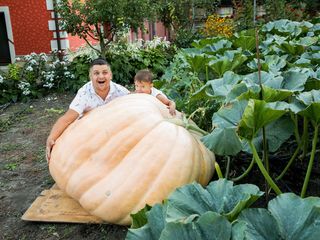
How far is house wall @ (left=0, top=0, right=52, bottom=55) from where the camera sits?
33.1 ft

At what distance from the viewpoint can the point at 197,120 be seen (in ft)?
11.0

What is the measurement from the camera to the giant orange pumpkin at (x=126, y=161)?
8.38 ft

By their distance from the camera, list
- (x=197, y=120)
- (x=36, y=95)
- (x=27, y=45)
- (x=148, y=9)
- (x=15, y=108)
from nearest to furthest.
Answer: (x=197, y=120), (x=15, y=108), (x=36, y=95), (x=148, y=9), (x=27, y=45)

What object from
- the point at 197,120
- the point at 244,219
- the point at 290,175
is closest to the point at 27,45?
the point at 197,120

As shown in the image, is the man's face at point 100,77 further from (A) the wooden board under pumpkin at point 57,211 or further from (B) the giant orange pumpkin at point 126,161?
(A) the wooden board under pumpkin at point 57,211

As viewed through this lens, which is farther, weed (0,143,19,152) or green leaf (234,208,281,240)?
weed (0,143,19,152)

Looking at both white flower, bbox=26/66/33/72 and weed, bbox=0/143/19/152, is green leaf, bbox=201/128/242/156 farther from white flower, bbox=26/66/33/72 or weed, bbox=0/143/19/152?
white flower, bbox=26/66/33/72

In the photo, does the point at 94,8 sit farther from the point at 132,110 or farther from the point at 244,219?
the point at 244,219

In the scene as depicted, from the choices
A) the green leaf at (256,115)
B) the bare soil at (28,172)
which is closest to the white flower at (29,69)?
the bare soil at (28,172)

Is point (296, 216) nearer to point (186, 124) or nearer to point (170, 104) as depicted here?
point (186, 124)

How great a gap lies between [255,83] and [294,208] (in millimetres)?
995

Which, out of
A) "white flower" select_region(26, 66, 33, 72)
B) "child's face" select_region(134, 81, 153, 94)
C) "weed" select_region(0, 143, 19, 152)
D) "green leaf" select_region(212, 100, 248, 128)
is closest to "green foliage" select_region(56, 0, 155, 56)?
"white flower" select_region(26, 66, 33, 72)

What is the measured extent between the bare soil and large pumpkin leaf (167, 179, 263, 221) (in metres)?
1.29

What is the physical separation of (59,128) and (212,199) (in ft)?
6.35
